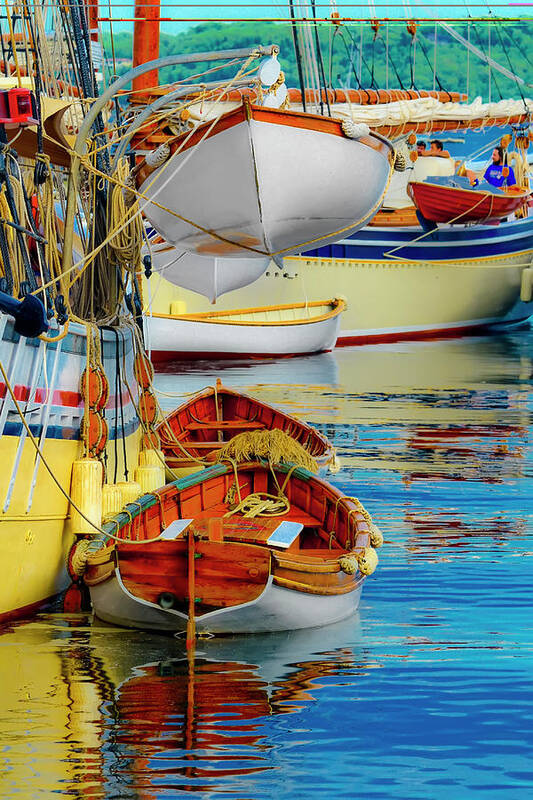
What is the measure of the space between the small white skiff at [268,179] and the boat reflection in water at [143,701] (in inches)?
164

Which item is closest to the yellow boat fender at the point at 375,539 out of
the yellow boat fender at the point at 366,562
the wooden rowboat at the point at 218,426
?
the yellow boat fender at the point at 366,562

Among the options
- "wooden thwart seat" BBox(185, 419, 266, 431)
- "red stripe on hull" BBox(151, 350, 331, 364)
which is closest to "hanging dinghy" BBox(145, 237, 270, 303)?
"wooden thwart seat" BBox(185, 419, 266, 431)

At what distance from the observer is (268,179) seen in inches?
470

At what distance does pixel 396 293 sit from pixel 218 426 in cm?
2381

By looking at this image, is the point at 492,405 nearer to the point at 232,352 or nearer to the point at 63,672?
the point at 232,352

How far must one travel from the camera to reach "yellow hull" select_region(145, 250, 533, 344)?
3712 cm

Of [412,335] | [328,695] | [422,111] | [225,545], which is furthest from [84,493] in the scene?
[412,335]

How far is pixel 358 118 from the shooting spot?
3681cm

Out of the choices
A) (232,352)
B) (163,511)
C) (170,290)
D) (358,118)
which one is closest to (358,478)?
(163,511)

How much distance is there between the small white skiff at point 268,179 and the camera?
11836 millimetres

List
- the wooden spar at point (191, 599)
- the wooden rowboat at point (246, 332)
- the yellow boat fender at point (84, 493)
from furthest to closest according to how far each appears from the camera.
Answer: the wooden rowboat at point (246, 332) → the yellow boat fender at point (84, 493) → the wooden spar at point (191, 599)

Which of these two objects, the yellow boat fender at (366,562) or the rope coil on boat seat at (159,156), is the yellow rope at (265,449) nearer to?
the yellow boat fender at (366,562)

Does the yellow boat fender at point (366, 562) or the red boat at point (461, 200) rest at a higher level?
the red boat at point (461, 200)

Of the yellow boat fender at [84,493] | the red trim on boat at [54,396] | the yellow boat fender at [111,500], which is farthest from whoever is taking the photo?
the yellow boat fender at [111,500]
